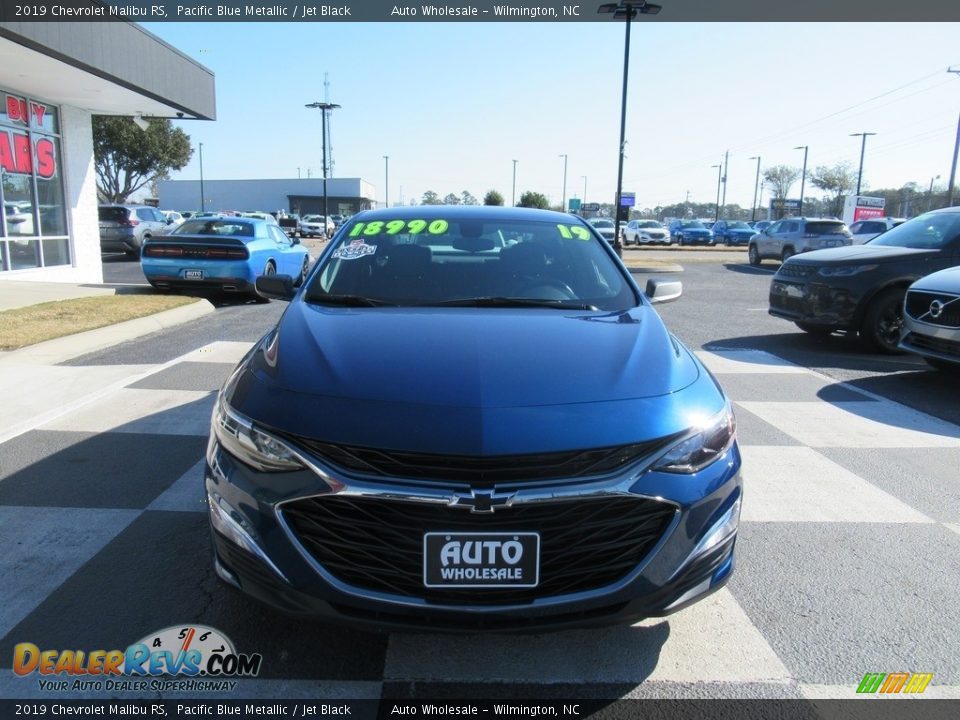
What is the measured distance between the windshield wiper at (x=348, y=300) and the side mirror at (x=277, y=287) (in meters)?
0.77

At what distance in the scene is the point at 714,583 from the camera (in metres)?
2.32

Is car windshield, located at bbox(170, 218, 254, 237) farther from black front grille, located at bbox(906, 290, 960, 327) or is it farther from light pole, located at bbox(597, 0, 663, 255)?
black front grille, located at bbox(906, 290, 960, 327)

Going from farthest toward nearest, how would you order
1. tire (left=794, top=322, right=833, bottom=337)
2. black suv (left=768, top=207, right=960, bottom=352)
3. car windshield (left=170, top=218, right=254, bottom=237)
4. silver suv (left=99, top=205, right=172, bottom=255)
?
silver suv (left=99, top=205, right=172, bottom=255) → car windshield (left=170, top=218, right=254, bottom=237) → tire (left=794, top=322, right=833, bottom=337) → black suv (left=768, top=207, right=960, bottom=352)

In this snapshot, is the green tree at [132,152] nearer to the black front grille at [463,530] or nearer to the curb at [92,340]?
the curb at [92,340]

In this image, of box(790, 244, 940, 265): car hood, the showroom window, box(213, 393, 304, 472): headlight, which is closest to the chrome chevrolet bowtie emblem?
box(213, 393, 304, 472): headlight

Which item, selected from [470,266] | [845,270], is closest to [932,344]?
[845,270]

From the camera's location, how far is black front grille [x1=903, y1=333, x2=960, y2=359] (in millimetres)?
6391

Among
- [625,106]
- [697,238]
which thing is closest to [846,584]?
[625,106]

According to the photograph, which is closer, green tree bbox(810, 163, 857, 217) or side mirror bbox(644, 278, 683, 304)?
side mirror bbox(644, 278, 683, 304)

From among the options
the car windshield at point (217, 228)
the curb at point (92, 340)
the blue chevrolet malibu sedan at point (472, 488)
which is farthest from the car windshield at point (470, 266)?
the car windshield at point (217, 228)

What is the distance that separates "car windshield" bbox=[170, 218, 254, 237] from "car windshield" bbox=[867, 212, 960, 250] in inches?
394

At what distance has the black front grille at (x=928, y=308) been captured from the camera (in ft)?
21.0

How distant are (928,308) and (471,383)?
617 cm

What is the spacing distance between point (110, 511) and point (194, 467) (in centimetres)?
66
